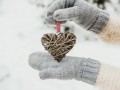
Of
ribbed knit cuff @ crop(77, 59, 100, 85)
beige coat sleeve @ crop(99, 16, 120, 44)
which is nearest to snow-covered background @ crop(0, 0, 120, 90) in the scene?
beige coat sleeve @ crop(99, 16, 120, 44)

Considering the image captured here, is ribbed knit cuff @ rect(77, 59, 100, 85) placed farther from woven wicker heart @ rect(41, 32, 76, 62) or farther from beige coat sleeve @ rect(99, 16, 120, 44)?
beige coat sleeve @ rect(99, 16, 120, 44)

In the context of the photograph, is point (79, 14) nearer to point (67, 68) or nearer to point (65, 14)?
point (65, 14)

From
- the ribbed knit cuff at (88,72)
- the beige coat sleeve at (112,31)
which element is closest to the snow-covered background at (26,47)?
the beige coat sleeve at (112,31)

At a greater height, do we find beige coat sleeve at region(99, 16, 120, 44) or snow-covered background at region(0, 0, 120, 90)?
beige coat sleeve at region(99, 16, 120, 44)

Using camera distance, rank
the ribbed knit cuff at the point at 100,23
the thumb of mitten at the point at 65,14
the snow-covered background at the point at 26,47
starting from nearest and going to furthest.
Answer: the thumb of mitten at the point at 65,14
the ribbed knit cuff at the point at 100,23
the snow-covered background at the point at 26,47

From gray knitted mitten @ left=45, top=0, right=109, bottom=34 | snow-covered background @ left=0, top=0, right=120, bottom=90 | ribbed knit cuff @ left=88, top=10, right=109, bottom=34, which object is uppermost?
gray knitted mitten @ left=45, top=0, right=109, bottom=34

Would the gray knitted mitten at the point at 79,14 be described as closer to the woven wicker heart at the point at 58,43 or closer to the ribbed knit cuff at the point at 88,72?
the woven wicker heart at the point at 58,43

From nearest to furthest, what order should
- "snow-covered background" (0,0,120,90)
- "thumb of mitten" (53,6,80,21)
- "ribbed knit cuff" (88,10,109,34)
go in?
1. "thumb of mitten" (53,6,80,21)
2. "ribbed knit cuff" (88,10,109,34)
3. "snow-covered background" (0,0,120,90)
